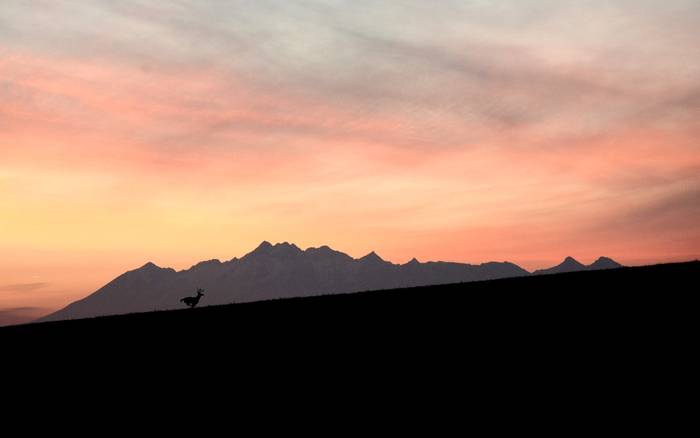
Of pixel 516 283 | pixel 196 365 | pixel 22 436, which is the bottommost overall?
pixel 22 436

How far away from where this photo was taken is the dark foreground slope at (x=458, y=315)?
19.0 meters

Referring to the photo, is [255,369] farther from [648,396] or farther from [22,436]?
[648,396]

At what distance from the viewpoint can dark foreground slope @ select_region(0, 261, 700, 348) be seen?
19031 mm

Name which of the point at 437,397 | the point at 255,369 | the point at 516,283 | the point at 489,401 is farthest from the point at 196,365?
the point at 516,283

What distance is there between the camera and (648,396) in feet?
45.5

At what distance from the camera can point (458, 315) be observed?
2200 centimetres

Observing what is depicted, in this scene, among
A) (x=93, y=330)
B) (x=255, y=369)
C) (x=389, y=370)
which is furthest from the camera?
(x=93, y=330)

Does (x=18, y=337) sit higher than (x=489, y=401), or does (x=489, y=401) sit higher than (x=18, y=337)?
(x=18, y=337)

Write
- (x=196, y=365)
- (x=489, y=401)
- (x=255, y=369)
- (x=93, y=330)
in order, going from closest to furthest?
(x=489, y=401), (x=255, y=369), (x=196, y=365), (x=93, y=330)

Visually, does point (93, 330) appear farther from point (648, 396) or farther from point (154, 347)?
point (648, 396)

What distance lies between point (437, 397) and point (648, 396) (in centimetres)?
459

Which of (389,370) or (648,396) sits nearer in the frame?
(648,396)

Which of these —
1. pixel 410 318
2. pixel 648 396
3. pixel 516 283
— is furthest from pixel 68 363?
pixel 648 396

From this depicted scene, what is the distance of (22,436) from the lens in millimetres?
18250
